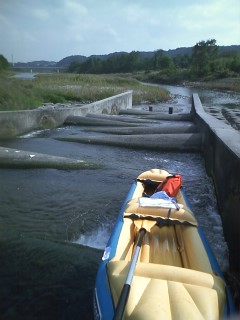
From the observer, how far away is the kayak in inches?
99.0

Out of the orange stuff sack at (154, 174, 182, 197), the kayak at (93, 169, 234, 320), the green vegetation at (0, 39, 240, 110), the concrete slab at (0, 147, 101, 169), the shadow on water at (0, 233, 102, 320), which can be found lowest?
the shadow on water at (0, 233, 102, 320)

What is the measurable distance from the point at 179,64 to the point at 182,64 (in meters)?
1.06

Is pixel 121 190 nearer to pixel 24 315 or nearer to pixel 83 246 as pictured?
pixel 83 246

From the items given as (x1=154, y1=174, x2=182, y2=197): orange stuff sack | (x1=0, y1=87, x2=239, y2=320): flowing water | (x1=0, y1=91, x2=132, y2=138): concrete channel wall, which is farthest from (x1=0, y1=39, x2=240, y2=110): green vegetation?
(x1=154, y1=174, x2=182, y2=197): orange stuff sack

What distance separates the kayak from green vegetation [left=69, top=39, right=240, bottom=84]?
7469 cm

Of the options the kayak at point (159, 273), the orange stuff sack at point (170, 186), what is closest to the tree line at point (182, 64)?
the orange stuff sack at point (170, 186)

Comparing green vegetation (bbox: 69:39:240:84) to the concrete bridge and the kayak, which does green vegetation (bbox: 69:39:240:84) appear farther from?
the kayak

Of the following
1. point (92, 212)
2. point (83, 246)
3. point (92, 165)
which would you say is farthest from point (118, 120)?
point (83, 246)

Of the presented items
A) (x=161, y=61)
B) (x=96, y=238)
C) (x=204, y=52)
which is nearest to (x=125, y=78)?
(x=96, y=238)

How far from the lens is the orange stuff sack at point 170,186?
5642mm

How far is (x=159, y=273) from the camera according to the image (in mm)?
2920

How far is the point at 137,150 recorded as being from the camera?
11.4m

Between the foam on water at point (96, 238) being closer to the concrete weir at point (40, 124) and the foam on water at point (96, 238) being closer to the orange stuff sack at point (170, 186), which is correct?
the orange stuff sack at point (170, 186)

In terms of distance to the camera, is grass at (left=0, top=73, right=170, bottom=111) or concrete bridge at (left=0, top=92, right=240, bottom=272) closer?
concrete bridge at (left=0, top=92, right=240, bottom=272)
